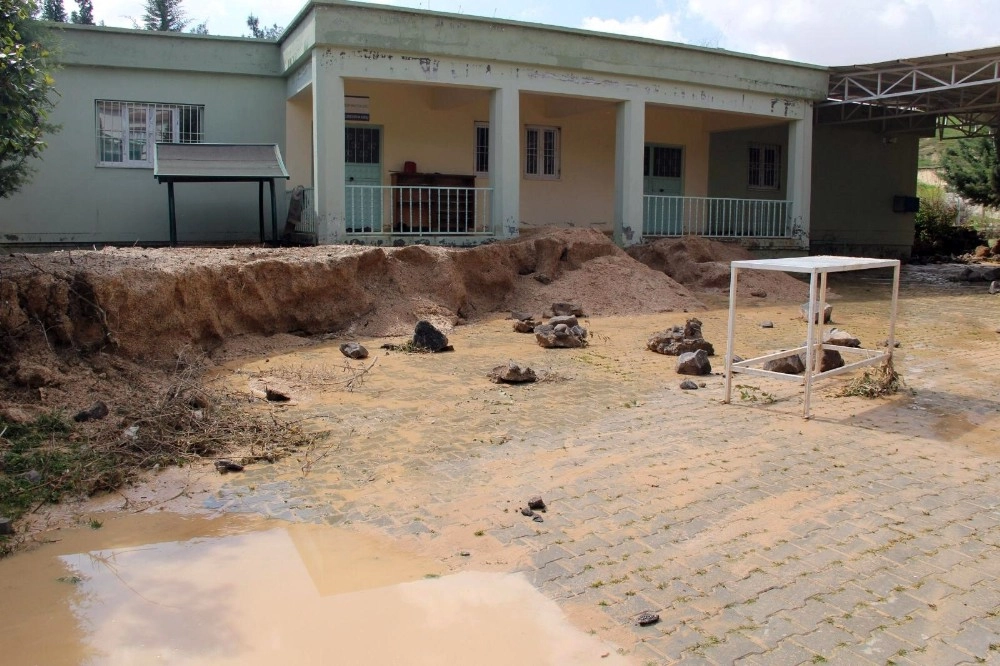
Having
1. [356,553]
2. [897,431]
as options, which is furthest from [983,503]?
[356,553]

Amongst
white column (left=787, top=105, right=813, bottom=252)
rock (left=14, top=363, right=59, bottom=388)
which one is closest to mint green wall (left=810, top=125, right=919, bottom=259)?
white column (left=787, top=105, right=813, bottom=252)

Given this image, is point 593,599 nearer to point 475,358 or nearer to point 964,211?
point 475,358

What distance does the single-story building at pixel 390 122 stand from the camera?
546 inches

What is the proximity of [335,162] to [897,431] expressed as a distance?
32.2 ft

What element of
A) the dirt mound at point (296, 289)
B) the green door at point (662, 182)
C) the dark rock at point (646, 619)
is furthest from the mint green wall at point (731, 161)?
the dark rock at point (646, 619)

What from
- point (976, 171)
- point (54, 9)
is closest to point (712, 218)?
point (976, 171)

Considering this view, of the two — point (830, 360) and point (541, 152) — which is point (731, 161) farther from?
point (830, 360)

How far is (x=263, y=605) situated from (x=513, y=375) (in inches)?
174

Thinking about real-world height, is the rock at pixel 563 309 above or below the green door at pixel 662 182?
below

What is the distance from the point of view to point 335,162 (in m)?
13.6

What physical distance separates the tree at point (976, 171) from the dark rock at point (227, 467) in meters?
27.1

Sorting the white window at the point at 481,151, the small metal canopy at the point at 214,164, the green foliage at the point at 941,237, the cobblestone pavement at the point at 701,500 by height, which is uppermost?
the white window at the point at 481,151

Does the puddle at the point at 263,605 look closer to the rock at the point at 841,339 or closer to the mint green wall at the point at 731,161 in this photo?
the rock at the point at 841,339

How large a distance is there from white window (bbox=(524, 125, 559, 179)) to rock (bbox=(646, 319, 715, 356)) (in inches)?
350
